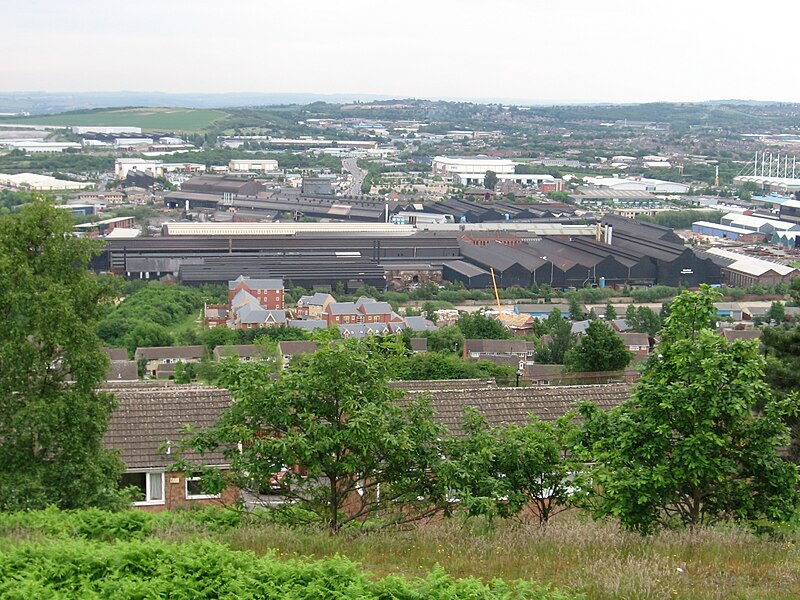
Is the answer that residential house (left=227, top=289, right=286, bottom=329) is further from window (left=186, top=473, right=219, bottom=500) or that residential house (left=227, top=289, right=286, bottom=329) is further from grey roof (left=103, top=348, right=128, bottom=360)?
window (left=186, top=473, right=219, bottom=500)

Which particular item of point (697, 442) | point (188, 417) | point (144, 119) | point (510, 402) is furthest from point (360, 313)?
point (144, 119)

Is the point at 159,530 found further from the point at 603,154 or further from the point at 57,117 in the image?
the point at 57,117

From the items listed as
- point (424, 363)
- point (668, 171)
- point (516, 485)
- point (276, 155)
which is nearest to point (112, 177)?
point (276, 155)

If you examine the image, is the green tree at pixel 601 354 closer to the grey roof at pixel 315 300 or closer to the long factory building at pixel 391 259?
the grey roof at pixel 315 300

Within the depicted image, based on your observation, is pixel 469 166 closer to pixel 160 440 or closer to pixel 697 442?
pixel 160 440

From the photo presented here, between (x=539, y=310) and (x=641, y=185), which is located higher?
(x=641, y=185)

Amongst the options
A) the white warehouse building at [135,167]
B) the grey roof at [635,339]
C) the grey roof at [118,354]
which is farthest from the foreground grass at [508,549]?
the white warehouse building at [135,167]
